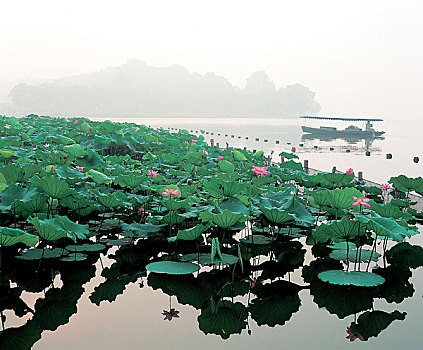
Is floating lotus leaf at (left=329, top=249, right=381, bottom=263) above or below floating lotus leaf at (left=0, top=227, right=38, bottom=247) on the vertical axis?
below

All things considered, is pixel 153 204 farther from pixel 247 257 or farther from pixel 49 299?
pixel 49 299

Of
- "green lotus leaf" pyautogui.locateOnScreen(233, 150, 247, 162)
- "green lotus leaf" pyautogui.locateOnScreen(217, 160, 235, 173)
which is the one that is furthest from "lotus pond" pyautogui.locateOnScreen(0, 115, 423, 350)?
"green lotus leaf" pyautogui.locateOnScreen(233, 150, 247, 162)

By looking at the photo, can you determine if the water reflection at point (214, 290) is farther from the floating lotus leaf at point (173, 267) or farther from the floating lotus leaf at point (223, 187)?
the floating lotus leaf at point (223, 187)

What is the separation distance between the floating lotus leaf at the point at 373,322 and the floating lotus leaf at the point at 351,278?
0.32 metres

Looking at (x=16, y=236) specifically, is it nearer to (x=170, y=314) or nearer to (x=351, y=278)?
(x=170, y=314)

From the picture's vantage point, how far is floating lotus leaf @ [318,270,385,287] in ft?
13.6

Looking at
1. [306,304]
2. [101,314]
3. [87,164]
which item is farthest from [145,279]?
[87,164]

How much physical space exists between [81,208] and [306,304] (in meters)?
3.20

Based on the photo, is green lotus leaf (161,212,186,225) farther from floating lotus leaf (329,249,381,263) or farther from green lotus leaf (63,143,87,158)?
green lotus leaf (63,143,87,158)

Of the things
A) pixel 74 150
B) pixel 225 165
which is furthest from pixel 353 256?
pixel 74 150

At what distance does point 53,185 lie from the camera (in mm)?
4625

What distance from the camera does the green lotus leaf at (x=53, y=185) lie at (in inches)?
179

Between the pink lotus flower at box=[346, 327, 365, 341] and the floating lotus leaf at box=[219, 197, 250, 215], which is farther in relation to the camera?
the floating lotus leaf at box=[219, 197, 250, 215]

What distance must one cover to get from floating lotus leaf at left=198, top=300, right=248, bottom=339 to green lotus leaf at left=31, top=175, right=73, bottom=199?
1987mm
